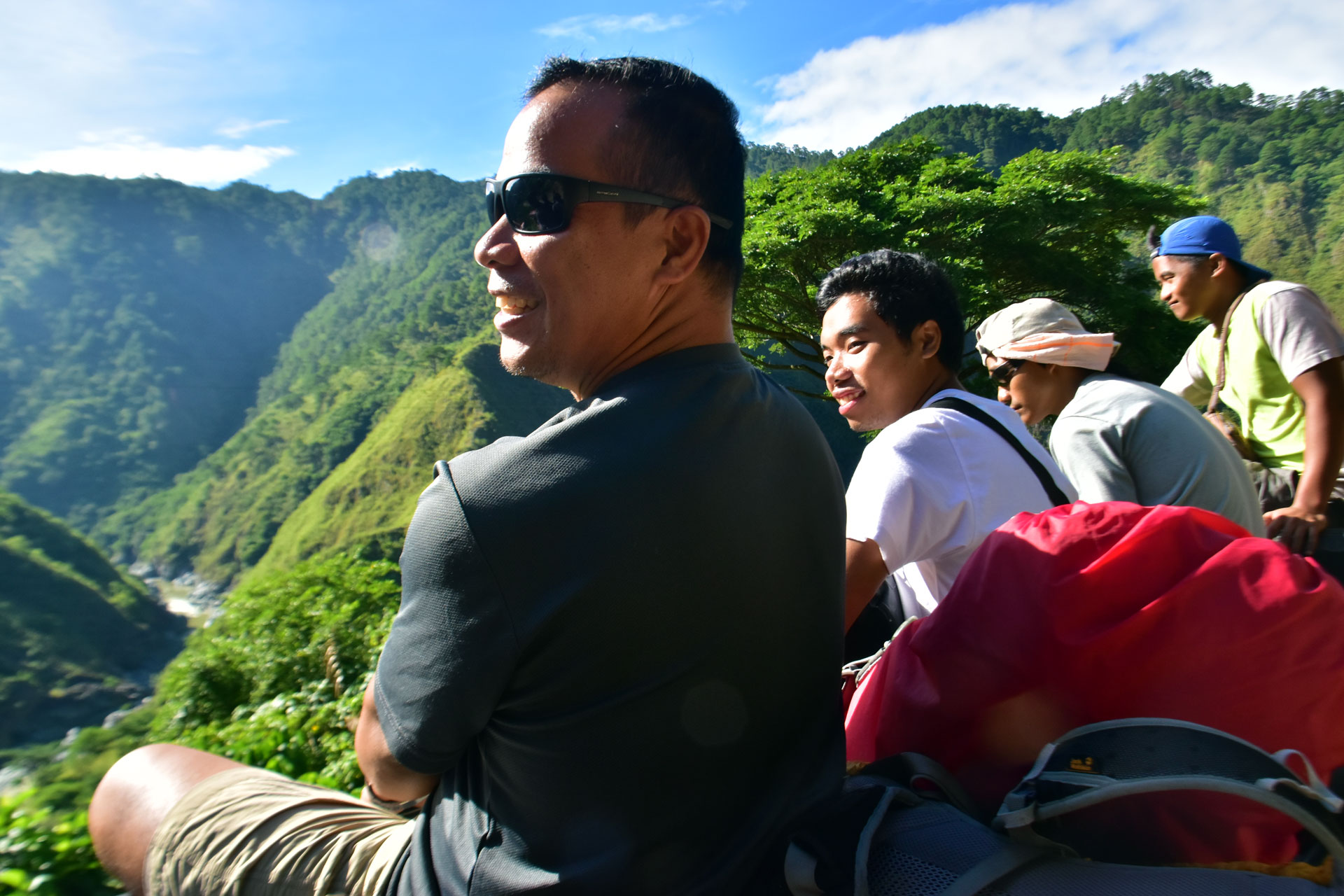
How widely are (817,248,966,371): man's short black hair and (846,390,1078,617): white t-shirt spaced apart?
0.48 m

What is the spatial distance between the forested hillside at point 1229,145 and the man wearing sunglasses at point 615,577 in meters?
42.4

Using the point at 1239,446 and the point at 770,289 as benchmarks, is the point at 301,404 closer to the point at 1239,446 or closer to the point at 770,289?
the point at 770,289

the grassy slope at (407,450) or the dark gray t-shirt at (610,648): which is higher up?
the dark gray t-shirt at (610,648)

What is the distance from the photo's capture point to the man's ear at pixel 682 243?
143cm

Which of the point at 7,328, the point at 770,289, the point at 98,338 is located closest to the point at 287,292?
the point at 98,338

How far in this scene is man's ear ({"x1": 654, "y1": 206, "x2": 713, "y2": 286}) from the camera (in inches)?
56.4

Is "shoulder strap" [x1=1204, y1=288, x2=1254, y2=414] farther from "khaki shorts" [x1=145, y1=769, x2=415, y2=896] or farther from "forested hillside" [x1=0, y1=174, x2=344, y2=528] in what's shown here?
"forested hillside" [x1=0, y1=174, x2=344, y2=528]

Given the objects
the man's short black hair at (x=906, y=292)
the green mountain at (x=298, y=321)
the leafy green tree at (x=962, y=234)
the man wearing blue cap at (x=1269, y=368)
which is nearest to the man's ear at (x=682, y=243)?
the man's short black hair at (x=906, y=292)

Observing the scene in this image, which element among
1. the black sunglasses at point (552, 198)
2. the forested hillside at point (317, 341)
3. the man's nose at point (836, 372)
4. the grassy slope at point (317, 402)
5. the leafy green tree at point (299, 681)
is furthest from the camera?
the grassy slope at point (317, 402)

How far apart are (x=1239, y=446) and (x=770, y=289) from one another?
44.8ft

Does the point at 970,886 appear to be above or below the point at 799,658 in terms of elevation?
below

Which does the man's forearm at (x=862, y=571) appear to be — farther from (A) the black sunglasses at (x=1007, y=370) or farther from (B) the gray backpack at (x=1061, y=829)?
(A) the black sunglasses at (x=1007, y=370)

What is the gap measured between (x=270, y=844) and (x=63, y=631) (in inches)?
2945

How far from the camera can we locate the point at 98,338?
110438mm
